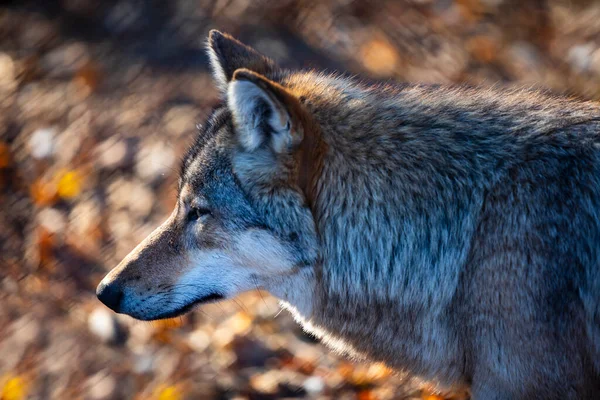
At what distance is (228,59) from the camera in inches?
131

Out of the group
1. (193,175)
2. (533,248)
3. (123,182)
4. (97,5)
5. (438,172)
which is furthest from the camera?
(97,5)

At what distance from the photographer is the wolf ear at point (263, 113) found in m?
2.59

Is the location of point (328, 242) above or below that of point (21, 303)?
above

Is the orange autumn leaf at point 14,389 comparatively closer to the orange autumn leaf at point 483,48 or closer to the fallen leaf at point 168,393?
the fallen leaf at point 168,393

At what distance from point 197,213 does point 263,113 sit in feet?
2.20

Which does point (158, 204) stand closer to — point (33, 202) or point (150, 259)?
point (33, 202)

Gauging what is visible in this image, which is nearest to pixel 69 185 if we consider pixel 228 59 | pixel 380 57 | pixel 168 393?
→ pixel 168 393

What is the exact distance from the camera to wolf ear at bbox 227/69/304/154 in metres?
2.59

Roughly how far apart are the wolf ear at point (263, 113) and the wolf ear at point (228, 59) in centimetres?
50

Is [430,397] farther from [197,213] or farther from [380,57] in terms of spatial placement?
[380,57]

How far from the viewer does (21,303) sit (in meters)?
4.88

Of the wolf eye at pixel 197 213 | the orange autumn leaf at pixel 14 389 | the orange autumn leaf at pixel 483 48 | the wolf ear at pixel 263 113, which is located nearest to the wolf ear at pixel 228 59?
the wolf ear at pixel 263 113

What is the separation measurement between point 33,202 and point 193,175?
2972 mm

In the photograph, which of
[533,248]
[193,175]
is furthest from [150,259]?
[533,248]
